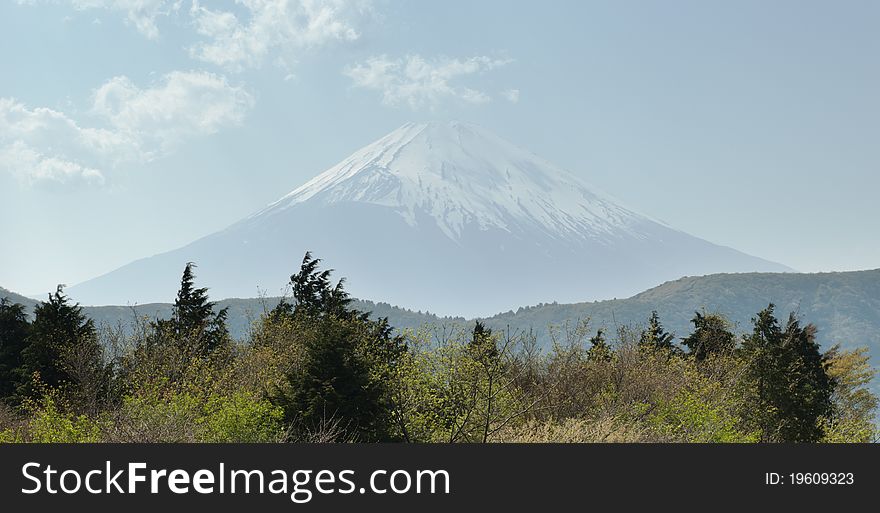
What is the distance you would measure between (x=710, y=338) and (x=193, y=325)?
3436 centimetres

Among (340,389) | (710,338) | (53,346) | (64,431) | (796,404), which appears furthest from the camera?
(710,338)

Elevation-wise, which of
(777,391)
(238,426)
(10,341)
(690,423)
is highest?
(10,341)

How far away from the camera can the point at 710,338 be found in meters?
58.6

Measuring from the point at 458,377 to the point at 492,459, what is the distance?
14.8 metres

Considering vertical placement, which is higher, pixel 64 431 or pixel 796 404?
pixel 64 431

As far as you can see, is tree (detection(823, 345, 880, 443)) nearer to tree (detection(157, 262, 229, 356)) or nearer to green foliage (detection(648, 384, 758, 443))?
green foliage (detection(648, 384, 758, 443))

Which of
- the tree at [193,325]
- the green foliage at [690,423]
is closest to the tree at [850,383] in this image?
the green foliage at [690,423]

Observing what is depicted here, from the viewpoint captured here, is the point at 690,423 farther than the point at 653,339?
No

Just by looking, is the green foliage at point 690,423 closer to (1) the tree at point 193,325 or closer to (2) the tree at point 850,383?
(1) the tree at point 193,325

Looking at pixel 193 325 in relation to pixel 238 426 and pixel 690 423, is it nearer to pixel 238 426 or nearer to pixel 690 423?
pixel 238 426

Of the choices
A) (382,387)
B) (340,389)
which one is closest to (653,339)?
(382,387)

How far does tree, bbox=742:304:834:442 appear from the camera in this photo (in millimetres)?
38281

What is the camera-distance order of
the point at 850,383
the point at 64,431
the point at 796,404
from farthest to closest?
the point at 850,383 < the point at 796,404 < the point at 64,431

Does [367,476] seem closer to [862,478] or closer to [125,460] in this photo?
[125,460]
